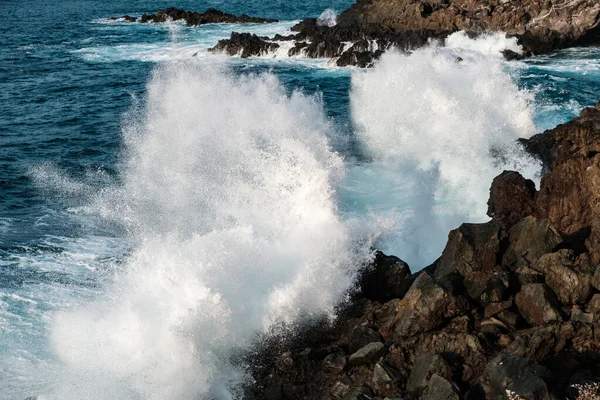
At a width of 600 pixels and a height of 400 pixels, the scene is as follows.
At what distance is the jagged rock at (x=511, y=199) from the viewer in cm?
1653

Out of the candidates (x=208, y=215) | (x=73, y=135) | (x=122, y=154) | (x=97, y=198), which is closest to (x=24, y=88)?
(x=73, y=135)

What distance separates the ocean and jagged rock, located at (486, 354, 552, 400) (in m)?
4.55

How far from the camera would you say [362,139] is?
28.5m

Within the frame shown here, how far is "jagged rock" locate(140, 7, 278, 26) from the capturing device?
59.4 meters

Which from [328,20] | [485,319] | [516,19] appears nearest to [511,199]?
[485,319]

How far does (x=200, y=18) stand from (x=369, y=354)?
5113 centimetres

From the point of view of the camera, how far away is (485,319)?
13148 millimetres

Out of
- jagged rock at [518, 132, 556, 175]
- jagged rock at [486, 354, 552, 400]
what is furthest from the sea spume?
jagged rock at [518, 132, 556, 175]

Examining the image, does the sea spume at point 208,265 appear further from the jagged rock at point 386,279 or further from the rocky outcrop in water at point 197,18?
the rocky outcrop in water at point 197,18

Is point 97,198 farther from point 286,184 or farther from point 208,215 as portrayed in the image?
point 286,184

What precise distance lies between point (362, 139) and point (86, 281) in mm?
13934

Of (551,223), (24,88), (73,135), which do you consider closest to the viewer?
(551,223)

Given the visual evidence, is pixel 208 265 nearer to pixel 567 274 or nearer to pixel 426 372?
pixel 426 372

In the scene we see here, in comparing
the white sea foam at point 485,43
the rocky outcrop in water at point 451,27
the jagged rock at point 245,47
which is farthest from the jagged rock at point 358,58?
the jagged rock at point 245,47
